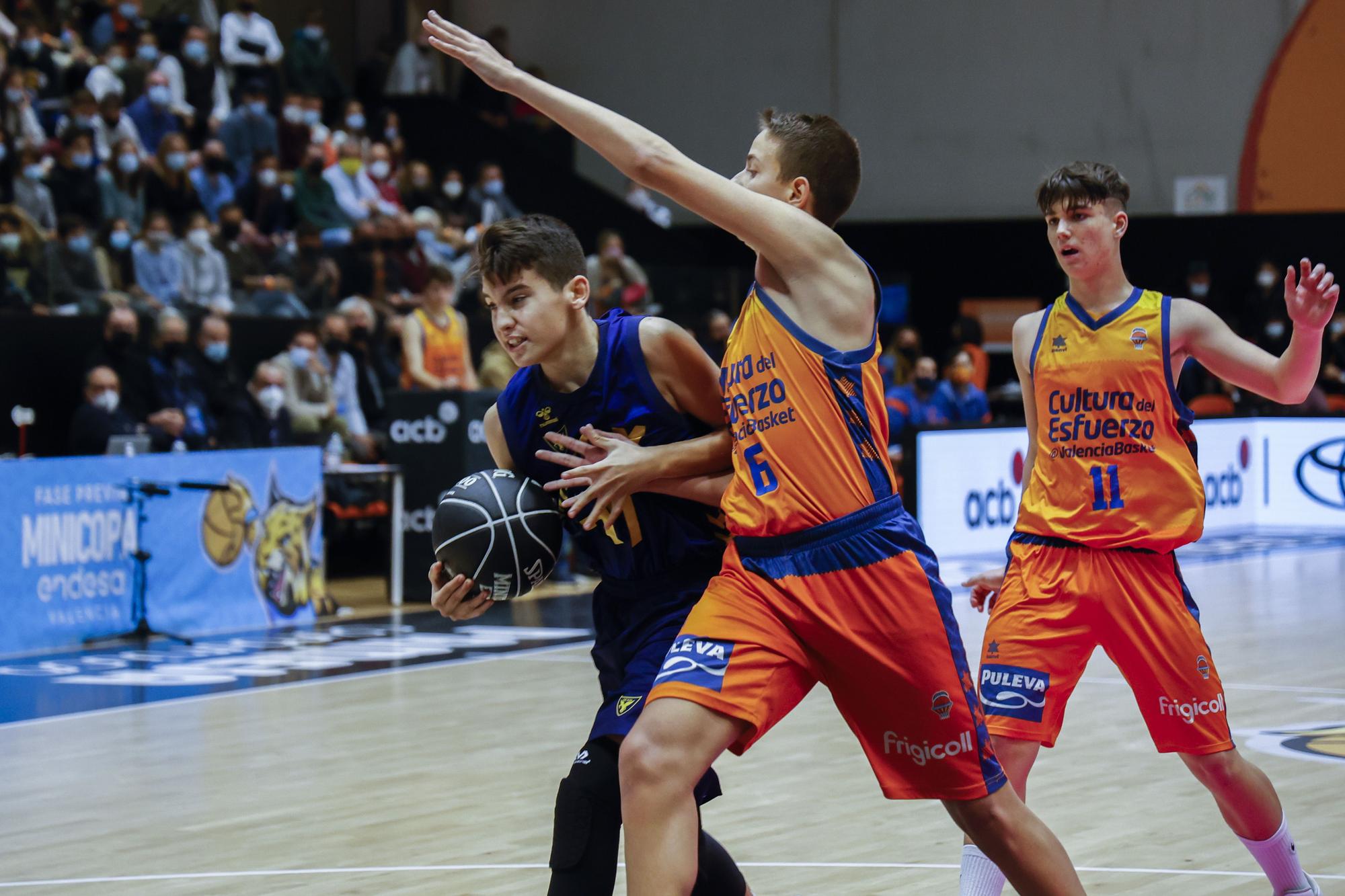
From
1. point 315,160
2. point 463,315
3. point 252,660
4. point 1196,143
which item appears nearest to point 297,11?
point 315,160

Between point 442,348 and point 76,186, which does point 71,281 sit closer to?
point 76,186

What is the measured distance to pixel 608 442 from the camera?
3.57 meters

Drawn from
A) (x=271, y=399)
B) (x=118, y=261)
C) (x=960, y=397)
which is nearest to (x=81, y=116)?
(x=118, y=261)

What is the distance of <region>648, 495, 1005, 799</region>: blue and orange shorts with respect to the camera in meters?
3.30

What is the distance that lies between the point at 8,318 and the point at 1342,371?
12993 mm

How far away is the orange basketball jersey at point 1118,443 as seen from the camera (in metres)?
4.34

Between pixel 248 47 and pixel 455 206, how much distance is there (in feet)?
8.24

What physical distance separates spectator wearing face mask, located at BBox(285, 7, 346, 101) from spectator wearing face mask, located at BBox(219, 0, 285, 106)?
2.48ft

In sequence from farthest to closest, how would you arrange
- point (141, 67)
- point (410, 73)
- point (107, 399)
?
point (410, 73), point (141, 67), point (107, 399)

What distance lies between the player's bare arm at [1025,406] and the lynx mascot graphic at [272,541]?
658 cm

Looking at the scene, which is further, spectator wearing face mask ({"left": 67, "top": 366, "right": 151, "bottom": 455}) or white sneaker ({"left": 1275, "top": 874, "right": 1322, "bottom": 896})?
spectator wearing face mask ({"left": 67, "top": 366, "right": 151, "bottom": 455})

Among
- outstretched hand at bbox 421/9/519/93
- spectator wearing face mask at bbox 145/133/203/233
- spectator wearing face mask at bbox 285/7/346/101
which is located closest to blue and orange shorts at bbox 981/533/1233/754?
outstretched hand at bbox 421/9/519/93

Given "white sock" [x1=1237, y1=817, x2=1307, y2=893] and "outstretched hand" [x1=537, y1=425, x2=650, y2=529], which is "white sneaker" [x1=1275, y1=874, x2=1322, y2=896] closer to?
"white sock" [x1=1237, y1=817, x2=1307, y2=893]

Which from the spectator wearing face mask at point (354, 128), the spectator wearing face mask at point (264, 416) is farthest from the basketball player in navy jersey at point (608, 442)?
the spectator wearing face mask at point (354, 128)
